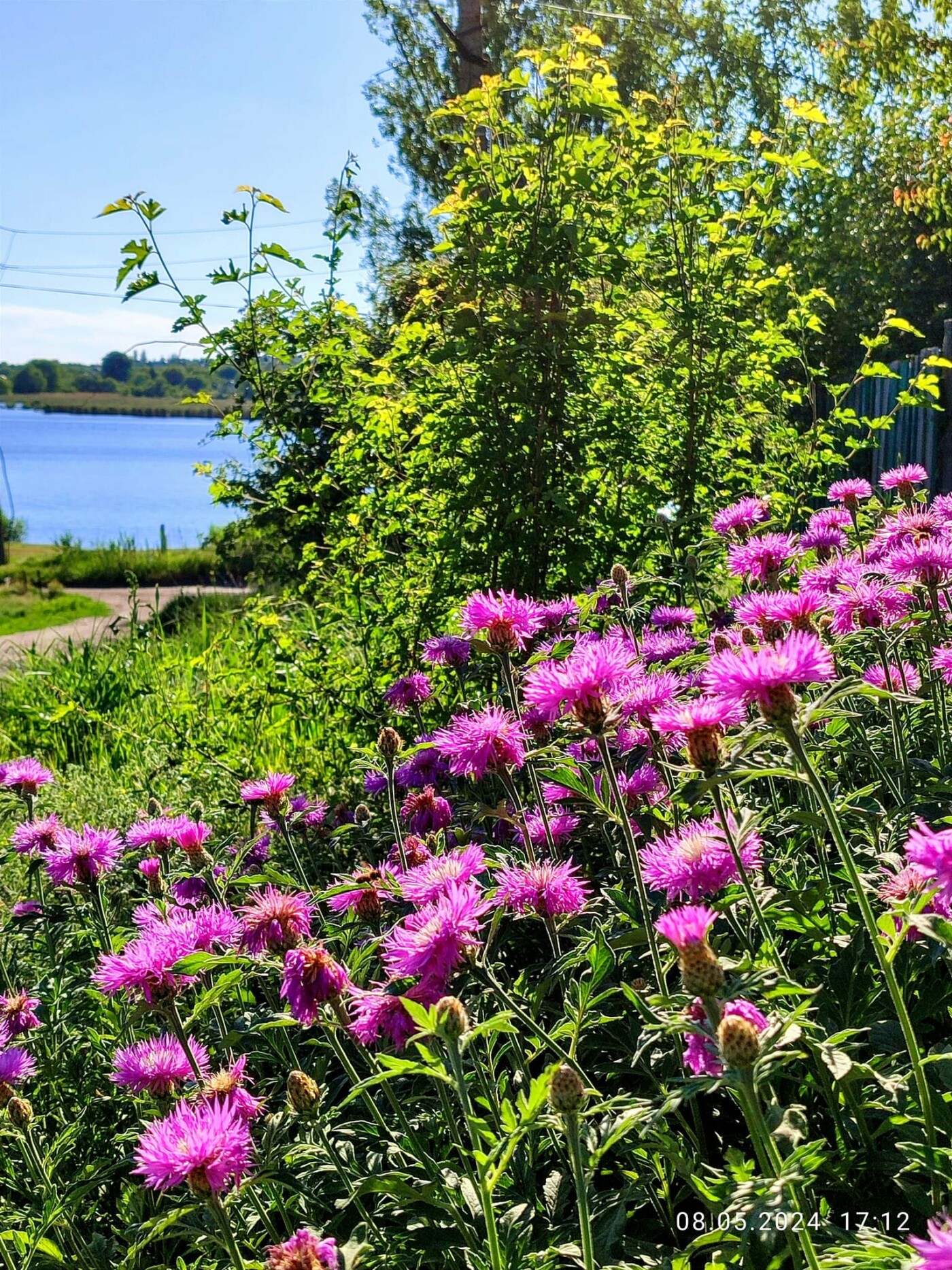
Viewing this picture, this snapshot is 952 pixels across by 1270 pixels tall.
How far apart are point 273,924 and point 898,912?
1063 mm

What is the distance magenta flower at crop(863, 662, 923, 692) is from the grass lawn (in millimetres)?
10969

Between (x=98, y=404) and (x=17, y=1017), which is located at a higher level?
(x=98, y=404)

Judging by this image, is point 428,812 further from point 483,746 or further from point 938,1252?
point 938,1252

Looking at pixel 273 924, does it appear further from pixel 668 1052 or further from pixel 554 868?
pixel 668 1052

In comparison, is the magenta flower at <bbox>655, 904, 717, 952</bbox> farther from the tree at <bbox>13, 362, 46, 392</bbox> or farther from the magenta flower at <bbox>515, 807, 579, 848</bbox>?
the tree at <bbox>13, 362, 46, 392</bbox>

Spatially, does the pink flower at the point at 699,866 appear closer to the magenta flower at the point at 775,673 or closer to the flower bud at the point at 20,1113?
the magenta flower at the point at 775,673

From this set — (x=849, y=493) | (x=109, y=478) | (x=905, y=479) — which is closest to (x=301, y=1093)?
(x=905, y=479)

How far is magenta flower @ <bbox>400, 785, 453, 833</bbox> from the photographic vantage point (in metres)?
2.47

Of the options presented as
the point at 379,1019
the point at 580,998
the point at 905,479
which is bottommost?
the point at 379,1019

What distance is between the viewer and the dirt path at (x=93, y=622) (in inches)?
365

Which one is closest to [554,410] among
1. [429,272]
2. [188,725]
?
[429,272]

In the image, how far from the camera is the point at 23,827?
290 cm

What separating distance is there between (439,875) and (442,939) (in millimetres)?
184

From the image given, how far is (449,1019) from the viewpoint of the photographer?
1.27 m
